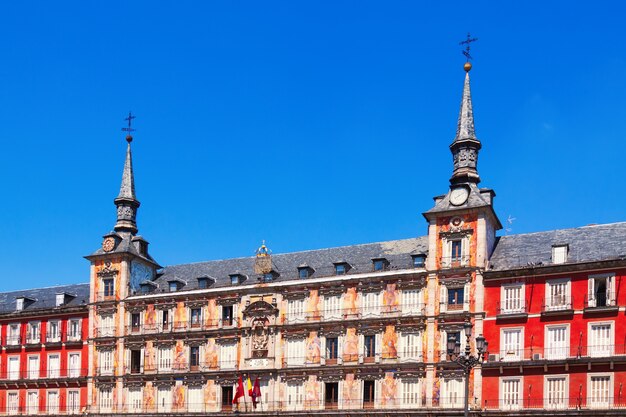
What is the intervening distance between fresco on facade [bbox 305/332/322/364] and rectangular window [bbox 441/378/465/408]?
35.8 feet

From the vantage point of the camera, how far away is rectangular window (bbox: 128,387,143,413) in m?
75.9

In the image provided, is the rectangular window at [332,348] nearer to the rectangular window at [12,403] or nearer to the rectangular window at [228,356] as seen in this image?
the rectangular window at [228,356]

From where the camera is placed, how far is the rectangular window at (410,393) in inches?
2564

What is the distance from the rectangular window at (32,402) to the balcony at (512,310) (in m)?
43.8

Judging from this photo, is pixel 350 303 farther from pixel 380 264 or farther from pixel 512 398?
pixel 512 398

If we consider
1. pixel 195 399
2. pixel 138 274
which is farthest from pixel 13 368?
pixel 195 399

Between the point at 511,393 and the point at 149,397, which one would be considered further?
the point at 149,397

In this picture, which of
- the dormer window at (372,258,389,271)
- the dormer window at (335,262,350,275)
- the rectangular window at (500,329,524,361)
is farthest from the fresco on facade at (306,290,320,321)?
the rectangular window at (500,329,524,361)

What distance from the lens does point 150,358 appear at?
76.6m

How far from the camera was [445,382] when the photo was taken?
211 ft

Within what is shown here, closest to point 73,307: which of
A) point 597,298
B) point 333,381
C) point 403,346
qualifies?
point 333,381

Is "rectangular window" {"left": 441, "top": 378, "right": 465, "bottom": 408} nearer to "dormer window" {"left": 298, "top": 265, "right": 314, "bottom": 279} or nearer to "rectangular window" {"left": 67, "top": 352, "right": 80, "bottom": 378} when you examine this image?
"dormer window" {"left": 298, "top": 265, "right": 314, "bottom": 279}

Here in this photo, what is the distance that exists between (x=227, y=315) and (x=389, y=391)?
635 inches

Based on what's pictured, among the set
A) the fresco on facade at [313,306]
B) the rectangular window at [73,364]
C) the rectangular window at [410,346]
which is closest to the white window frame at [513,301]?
the rectangular window at [410,346]
